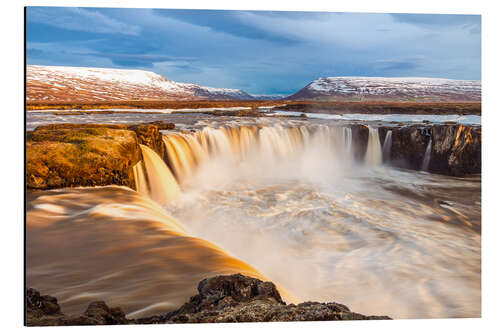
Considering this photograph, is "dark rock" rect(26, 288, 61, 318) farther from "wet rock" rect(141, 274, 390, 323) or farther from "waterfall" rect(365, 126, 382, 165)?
"waterfall" rect(365, 126, 382, 165)

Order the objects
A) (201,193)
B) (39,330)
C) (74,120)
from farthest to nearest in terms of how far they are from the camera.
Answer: (201,193) → (74,120) → (39,330)

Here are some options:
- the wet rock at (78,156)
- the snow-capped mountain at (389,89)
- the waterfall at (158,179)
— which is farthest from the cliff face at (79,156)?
the snow-capped mountain at (389,89)

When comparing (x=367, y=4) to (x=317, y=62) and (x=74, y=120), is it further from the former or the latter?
(x=74, y=120)

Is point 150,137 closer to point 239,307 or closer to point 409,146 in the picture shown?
point 239,307

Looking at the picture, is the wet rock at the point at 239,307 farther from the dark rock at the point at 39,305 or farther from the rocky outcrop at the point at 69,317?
the dark rock at the point at 39,305

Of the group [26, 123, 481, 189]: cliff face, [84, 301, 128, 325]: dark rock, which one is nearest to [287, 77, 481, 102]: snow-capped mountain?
[26, 123, 481, 189]: cliff face

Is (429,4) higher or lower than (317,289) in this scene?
higher
